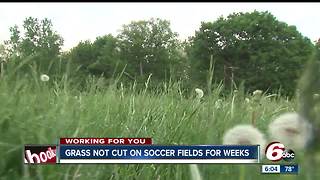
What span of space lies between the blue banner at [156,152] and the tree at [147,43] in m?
36.6

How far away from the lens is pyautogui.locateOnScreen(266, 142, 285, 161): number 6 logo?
126 centimetres

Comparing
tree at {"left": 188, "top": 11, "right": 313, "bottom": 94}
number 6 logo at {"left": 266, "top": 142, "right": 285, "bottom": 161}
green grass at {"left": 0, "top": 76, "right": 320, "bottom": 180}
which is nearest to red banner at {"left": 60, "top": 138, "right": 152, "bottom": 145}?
green grass at {"left": 0, "top": 76, "right": 320, "bottom": 180}

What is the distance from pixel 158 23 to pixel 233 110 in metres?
46.3

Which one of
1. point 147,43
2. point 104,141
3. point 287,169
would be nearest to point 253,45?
point 147,43

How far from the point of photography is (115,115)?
2.15 meters

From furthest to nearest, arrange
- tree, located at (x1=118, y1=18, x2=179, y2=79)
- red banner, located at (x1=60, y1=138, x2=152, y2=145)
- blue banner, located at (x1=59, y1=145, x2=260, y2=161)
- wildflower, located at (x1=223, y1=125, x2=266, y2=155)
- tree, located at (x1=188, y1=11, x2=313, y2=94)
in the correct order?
tree, located at (x1=118, y1=18, x2=179, y2=79) → tree, located at (x1=188, y1=11, x2=313, y2=94) → red banner, located at (x1=60, y1=138, x2=152, y2=145) → blue banner, located at (x1=59, y1=145, x2=260, y2=161) → wildflower, located at (x1=223, y1=125, x2=266, y2=155)

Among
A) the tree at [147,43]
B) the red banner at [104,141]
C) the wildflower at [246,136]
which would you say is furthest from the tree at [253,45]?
the wildflower at [246,136]

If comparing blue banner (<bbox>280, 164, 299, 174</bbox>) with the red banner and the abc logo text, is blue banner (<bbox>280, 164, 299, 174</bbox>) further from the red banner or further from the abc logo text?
the red banner

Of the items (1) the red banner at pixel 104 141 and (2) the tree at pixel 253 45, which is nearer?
(1) the red banner at pixel 104 141

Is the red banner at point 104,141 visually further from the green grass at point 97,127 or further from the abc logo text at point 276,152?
the abc logo text at point 276,152

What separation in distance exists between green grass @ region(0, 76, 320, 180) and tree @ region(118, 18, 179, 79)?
35999 millimetres

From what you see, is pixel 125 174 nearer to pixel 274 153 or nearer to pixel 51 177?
pixel 51 177

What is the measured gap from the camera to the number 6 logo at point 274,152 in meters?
1.26

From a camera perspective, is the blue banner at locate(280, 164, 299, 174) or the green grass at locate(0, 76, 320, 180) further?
the green grass at locate(0, 76, 320, 180)
